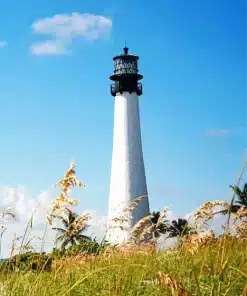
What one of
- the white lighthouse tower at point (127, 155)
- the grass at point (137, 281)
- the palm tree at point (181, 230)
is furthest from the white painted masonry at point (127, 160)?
the grass at point (137, 281)

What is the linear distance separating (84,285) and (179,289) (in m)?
2.67

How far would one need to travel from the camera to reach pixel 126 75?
151 ft

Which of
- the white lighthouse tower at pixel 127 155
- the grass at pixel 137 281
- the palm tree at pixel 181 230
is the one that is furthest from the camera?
the white lighthouse tower at pixel 127 155

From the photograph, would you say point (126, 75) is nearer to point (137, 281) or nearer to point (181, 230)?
point (181, 230)

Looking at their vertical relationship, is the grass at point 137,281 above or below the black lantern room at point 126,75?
below

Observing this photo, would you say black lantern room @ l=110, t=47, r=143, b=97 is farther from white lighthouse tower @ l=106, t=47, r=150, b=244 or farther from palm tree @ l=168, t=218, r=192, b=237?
palm tree @ l=168, t=218, r=192, b=237

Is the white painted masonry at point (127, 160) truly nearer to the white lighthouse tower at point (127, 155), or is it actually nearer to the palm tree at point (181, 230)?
the white lighthouse tower at point (127, 155)

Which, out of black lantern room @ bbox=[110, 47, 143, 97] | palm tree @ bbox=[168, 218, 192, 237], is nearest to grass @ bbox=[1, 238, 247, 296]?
palm tree @ bbox=[168, 218, 192, 237]

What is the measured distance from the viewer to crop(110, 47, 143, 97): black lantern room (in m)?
45.3

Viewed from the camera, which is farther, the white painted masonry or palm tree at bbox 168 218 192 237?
the white painted masonry

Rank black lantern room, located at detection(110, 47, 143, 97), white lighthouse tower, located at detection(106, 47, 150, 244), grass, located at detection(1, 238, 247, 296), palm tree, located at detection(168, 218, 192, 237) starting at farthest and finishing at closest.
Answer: black lantern room, located at detection(110, 47, 143, 97)
white lighthouse tower, located at detection(106, 47, 150, 244)
palm tree, located at detection(168, 218, 192, 237)
grass, located at detection(1, 238, 247, 296)

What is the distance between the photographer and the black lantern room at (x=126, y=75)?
1784 inches

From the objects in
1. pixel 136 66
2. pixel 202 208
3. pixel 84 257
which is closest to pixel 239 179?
pixel 202 208

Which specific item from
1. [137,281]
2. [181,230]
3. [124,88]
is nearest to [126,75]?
[124,88]
